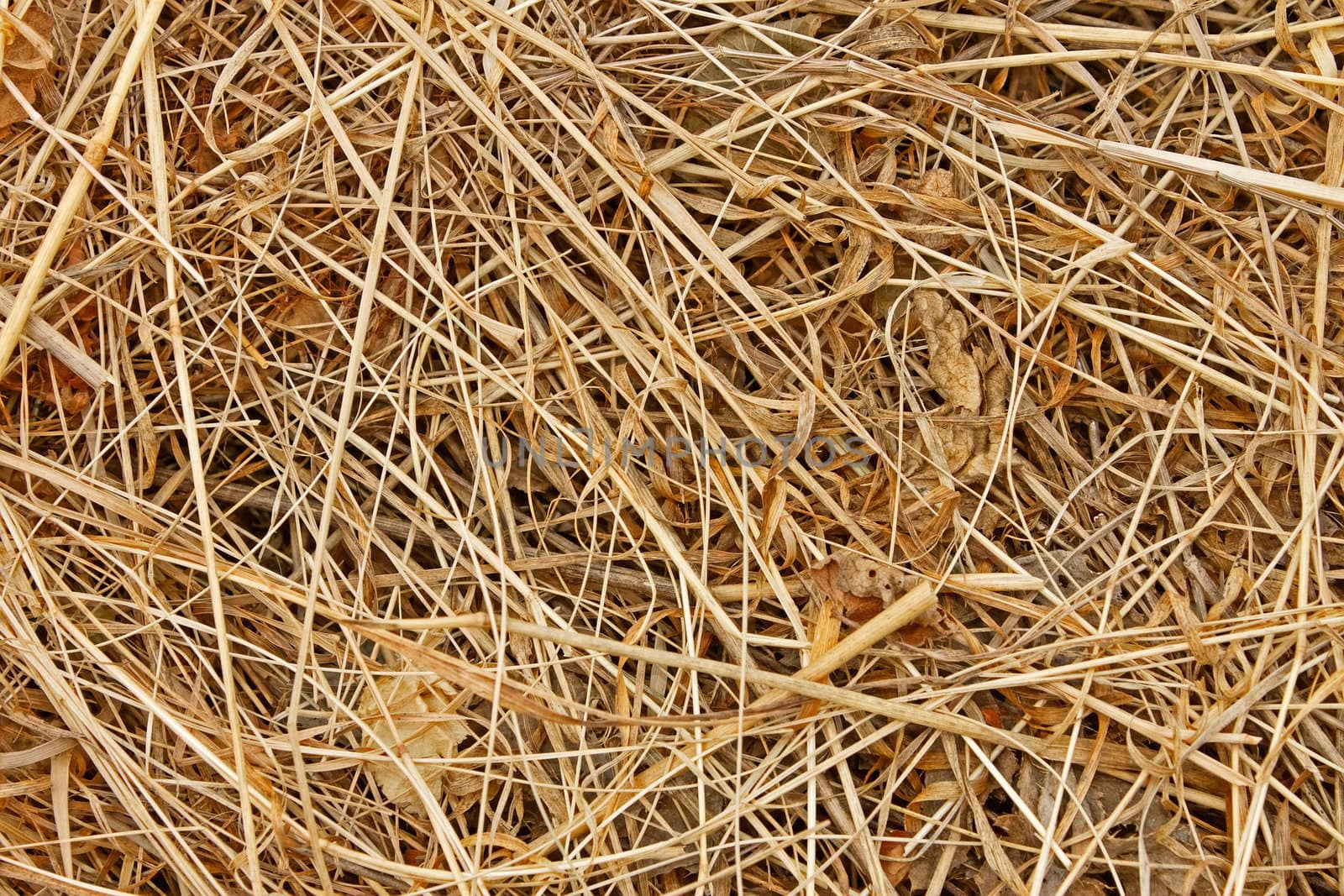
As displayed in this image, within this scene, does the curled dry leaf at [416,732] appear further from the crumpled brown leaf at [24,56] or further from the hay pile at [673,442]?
the crumpled brown leaf at [24,56]

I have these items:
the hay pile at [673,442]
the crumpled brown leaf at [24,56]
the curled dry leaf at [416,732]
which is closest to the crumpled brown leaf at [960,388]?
the hay pile at [673,442]

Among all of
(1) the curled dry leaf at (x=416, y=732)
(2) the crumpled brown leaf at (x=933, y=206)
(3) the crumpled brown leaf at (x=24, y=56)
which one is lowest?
(1) the curled dry leaf at (x=416, y=732)

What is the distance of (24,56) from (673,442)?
1101mm

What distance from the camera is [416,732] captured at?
136 cm

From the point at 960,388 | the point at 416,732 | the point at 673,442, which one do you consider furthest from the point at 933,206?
the point at 416,732

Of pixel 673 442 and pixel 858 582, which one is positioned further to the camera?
pixel 673 442

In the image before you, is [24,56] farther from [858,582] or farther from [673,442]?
[858,582]

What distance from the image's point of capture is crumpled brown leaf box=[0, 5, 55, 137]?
1.39 m

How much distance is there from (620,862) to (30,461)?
1018mm

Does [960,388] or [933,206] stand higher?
[933,206]

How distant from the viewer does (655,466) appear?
4.60 ft

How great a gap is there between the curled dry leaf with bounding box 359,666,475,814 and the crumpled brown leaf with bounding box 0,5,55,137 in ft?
3.31

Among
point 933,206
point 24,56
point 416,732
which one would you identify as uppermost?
point 24,56

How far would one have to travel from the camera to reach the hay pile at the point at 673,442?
129 cm
